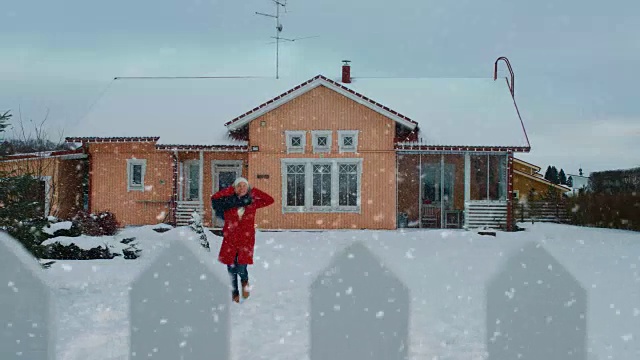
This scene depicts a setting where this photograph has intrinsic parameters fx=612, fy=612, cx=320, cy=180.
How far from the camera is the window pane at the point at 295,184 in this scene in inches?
816

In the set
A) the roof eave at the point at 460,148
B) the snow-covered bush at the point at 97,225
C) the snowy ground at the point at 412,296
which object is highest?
the roof eave at the point at 460,148

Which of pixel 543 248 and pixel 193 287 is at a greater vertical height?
pixel 543 248

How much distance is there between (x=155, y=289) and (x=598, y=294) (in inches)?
307

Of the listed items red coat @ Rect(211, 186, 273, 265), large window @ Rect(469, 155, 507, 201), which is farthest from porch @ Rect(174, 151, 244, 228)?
red coat @ Rect(211, 186, 273, 265)

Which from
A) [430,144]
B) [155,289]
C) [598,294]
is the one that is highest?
[430,144]

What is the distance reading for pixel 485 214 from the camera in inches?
829

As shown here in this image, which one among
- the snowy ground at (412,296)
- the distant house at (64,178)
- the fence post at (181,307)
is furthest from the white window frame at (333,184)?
the fence post at (181,307)

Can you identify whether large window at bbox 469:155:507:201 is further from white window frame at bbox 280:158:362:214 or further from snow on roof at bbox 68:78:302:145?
snow on roof at bbox 68:78:302:145

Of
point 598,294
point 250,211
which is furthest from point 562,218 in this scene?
point 250,211

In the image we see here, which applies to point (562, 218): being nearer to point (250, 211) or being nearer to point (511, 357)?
point (250, 211)

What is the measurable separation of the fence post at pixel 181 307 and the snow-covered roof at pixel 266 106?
18.3m

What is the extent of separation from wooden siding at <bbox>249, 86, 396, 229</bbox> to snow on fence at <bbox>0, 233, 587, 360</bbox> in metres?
18.3

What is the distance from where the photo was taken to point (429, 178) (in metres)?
23.2

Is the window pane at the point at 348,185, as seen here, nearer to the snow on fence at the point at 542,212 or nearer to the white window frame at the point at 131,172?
the snow on fence at the point at 542,212
